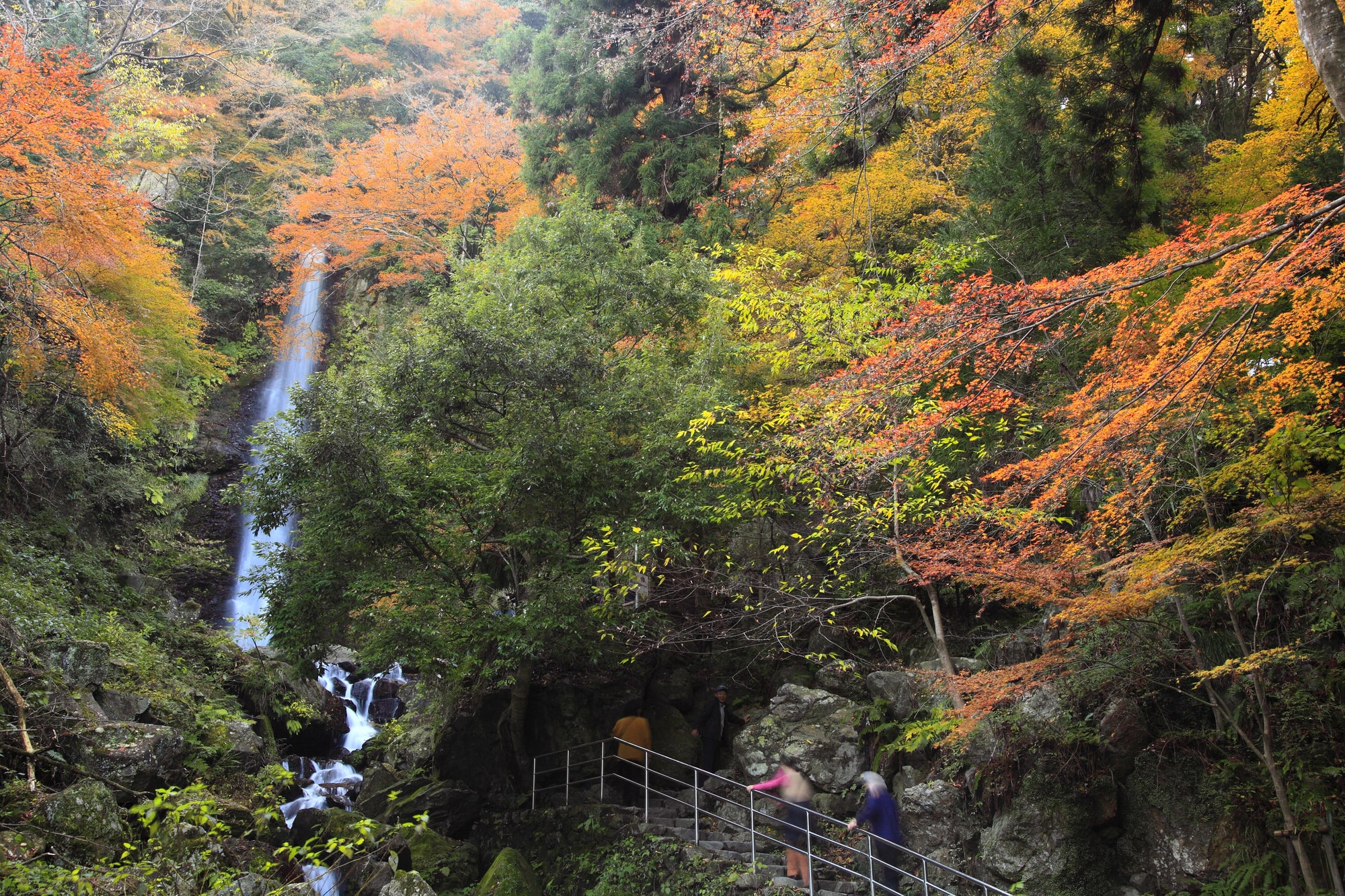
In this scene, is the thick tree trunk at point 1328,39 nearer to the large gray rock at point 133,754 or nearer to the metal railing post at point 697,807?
the metal railing post at point 697,807

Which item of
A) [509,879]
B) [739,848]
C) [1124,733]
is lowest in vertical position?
[509,879]

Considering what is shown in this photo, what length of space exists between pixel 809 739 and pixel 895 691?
119 centimetres

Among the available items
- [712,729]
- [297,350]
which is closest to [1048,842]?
[712,729]

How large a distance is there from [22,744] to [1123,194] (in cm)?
1101

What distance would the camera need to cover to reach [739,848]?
8.05 metres

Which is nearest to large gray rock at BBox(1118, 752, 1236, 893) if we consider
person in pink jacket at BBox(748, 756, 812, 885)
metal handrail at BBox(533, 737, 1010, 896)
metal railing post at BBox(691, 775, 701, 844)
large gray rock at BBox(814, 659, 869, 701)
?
metal handrail at BBox(533, 737, 1010, 896)

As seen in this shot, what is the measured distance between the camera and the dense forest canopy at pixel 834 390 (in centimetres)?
567

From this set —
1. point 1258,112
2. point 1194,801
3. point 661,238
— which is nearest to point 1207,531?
point 1194,801

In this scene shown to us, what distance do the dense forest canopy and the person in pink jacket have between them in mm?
1398

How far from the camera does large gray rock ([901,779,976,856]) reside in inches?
284

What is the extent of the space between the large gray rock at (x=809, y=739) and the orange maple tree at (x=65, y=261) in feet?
31.5

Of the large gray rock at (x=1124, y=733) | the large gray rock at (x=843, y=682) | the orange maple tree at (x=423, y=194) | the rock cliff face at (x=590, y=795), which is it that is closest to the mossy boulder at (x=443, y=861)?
the rock cliff face at (x=590, y=795)

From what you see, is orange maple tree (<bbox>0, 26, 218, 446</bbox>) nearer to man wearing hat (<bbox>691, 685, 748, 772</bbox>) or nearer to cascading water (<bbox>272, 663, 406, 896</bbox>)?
cascading water (<bbox>272, 663, 406, 896</bbox>)

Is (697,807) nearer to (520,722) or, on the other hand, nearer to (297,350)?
(520,722)
